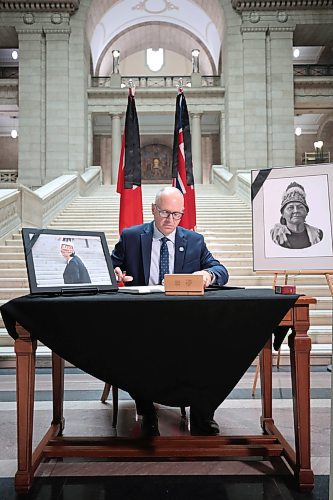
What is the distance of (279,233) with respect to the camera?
3.81m

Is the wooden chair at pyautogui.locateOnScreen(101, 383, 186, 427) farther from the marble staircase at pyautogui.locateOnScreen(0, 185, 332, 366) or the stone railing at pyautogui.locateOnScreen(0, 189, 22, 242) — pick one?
the stone railing at pyautogui.locateOnScreen(0, 189, 22, 242)

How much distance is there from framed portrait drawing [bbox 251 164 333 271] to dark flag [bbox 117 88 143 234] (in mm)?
3095

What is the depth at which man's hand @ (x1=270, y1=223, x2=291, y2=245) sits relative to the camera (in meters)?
3.80

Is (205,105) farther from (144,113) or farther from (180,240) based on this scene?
(180,240)

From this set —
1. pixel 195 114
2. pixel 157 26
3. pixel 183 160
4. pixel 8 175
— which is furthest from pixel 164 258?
pixel 157 26

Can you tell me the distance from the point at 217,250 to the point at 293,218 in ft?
16.0

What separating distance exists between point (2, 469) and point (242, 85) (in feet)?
61.8

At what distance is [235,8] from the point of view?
63.0 feet

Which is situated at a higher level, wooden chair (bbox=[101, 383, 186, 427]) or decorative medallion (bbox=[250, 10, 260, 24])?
decorative medallion (bbox=[250, 10, 260, 24])

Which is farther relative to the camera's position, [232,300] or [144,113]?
[144,113]

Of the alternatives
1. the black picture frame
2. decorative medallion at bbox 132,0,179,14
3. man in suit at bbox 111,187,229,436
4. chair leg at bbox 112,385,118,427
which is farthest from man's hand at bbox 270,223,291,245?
decorative medallion at bbox 132,0,179,14

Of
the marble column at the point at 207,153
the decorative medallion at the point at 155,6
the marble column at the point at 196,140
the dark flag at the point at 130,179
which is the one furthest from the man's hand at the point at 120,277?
the marble column at the point at 207,153

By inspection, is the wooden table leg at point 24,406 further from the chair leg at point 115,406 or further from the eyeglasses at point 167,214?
the eyeglasses at point 167,214

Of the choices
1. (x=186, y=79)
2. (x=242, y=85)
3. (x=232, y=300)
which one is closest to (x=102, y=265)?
(x=232, y=300)
